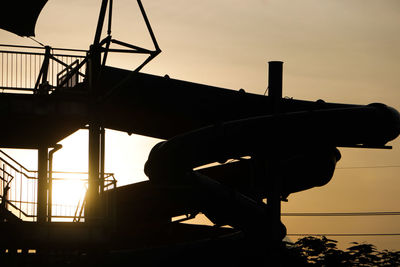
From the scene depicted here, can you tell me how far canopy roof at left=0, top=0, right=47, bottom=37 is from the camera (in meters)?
28.8

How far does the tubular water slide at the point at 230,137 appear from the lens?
76.9 ft

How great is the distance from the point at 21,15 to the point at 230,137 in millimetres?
11607

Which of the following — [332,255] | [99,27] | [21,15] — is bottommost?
[332,255]

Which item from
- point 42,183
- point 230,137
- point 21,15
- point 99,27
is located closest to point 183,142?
point 230,137

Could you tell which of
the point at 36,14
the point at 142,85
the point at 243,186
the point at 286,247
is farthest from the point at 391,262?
the point at 36,14

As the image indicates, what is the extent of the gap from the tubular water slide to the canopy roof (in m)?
4.04

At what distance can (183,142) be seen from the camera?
23969mm

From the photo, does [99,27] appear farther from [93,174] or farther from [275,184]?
[275,184]

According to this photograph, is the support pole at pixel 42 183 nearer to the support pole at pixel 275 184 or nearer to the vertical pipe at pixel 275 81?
the support pole at pixel 275 184

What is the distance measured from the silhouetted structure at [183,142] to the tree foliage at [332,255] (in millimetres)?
1302

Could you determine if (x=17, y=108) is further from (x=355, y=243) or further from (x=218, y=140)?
(x=355, y=243)

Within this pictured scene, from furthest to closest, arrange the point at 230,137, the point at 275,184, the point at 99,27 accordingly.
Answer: the point at 99,27 → the point at 230,137 → the point at 275,184

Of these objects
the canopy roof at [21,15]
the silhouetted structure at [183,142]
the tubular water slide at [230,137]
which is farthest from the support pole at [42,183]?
the canopy roof at [21,15]

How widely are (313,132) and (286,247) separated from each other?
13.3 ft
